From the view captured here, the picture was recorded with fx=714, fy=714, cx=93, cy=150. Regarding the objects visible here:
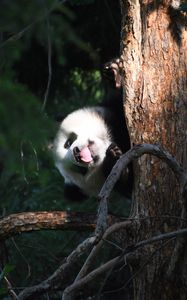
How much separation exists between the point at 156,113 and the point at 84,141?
0.83m

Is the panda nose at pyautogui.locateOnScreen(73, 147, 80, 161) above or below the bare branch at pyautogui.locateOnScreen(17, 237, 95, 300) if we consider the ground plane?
above

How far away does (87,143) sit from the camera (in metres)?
4.28

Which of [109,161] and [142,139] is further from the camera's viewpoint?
[109,161]

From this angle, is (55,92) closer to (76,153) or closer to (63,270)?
Result: (76,153)

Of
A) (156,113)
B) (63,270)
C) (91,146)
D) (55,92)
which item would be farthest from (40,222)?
(55,92)

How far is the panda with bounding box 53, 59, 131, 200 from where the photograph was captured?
4.18m

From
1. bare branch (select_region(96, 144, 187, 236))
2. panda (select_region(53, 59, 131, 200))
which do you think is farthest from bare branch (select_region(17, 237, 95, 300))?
panda (select_region(53, 59, 131, 200))

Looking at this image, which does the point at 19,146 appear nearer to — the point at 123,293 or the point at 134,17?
the point at 134,17

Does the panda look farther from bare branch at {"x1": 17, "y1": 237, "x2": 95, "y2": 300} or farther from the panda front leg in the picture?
bare branch at {"x1": 17, "y1": 237, "x2": 95, "y2": 300}

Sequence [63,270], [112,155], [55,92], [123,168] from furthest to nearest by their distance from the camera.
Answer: [55,92] < [112,155] < [123,168] < [63,270]

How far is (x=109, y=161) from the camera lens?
414cm

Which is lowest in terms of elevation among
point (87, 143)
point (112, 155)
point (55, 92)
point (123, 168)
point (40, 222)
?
point (40, 222)

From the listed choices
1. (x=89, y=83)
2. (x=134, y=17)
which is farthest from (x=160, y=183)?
(x=89, y=83)

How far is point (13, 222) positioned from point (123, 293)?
152 centimetres
